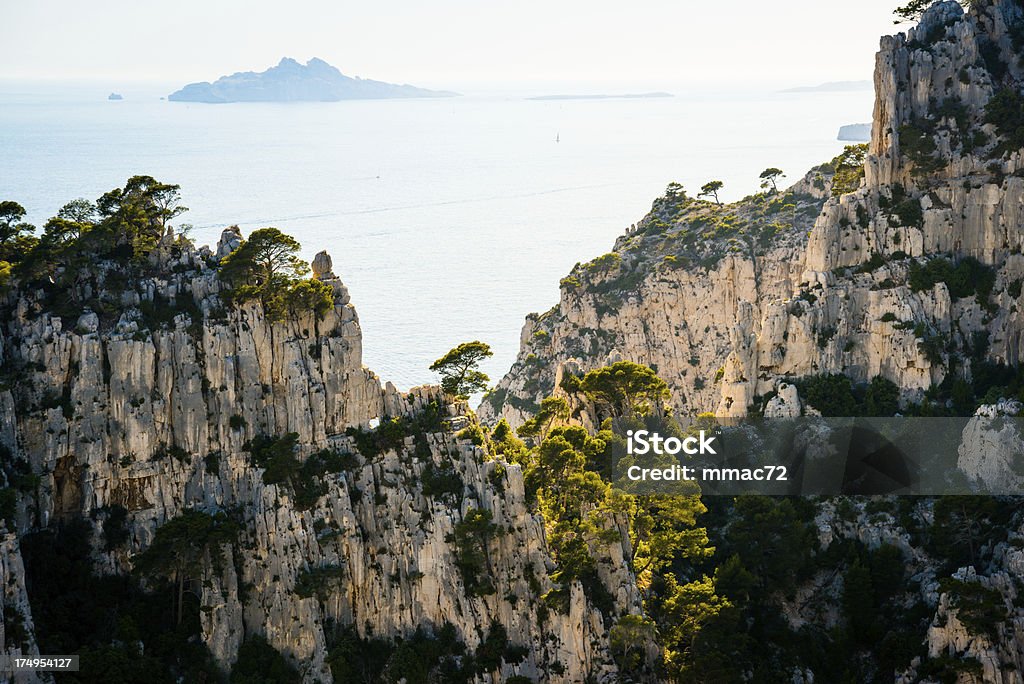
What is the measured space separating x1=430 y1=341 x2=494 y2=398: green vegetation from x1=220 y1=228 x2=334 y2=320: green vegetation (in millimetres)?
9280

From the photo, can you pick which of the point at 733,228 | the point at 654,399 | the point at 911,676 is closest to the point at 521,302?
the point at 733,228

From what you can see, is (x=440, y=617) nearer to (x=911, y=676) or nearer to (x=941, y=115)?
(x=911, y=676)

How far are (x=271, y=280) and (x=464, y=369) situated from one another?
13.6 metres

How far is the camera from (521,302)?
141250mm

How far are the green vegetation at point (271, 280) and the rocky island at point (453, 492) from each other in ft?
0.62

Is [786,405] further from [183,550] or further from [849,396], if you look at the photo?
[183,550]

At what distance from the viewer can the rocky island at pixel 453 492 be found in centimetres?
6144

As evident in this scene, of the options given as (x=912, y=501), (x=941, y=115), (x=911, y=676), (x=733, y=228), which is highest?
(x=941, y=115)

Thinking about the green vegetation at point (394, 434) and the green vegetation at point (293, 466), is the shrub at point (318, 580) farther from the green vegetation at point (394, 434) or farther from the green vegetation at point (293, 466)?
the green vegetation at point (394, 434)

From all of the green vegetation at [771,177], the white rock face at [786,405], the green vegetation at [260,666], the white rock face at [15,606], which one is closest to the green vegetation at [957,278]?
the white rock face at [786,405]

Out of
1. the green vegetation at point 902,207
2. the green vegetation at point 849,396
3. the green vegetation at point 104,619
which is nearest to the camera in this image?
the green vegetation at point 104,619

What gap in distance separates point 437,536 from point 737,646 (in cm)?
1755

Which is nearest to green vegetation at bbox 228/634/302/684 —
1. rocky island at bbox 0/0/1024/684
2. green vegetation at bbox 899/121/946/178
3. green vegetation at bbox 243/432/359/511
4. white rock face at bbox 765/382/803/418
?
rocky island at bbox 0/0/1024/684

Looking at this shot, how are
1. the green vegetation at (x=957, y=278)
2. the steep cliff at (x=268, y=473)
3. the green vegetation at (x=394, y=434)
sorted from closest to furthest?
1. the steep cliff at (x=268, y=473)
2. the green vegetation at (x=394, y=434)
3. the green vegetation at (x=957, y=278)
